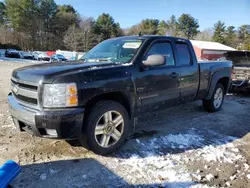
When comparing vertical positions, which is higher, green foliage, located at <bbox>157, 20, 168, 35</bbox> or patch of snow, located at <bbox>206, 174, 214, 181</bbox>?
green foliage, located at <bbox>157, 20, 168, 35</bbox>

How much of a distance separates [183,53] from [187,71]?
1.38ft

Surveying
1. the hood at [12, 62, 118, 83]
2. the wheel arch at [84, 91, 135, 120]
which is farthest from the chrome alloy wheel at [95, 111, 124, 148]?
the hood at [12, 62, 118, 83]

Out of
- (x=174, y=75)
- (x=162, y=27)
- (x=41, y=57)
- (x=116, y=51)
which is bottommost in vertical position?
(x=41, y=57)

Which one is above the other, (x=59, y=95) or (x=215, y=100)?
(x=59, y=95)

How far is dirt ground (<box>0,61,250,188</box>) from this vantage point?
3.03 metres

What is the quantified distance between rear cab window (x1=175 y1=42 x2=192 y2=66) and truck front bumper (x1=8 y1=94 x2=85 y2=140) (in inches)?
104

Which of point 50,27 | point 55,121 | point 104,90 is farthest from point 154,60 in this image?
point 50,27

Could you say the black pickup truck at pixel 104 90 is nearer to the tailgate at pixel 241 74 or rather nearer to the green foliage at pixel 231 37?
the tailgate at pixel 241 74

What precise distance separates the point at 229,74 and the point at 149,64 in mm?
3709

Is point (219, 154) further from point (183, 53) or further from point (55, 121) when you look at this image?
point (55, 121)

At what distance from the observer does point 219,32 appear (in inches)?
3073

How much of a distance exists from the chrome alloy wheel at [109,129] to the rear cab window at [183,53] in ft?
6.52

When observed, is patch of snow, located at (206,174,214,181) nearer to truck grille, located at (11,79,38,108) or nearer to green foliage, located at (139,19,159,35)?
truck grille, located at (11,79,38,108)

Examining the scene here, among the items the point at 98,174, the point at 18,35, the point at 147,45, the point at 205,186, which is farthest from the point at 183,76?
the point at 18,35
